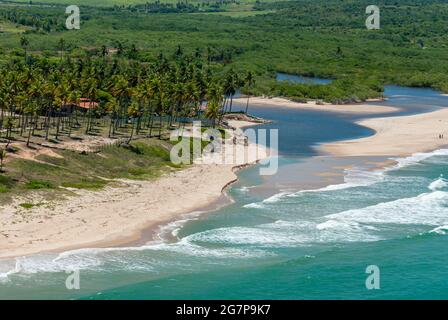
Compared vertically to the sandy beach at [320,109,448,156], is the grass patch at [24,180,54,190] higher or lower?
higher

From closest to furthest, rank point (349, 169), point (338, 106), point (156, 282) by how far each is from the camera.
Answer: point (156, 282) → point (349, 169) → point (338, 106)

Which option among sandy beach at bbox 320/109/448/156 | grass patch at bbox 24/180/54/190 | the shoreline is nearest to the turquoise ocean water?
the shoreline

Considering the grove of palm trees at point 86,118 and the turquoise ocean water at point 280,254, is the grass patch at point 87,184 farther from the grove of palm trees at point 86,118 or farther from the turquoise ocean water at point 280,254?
the turquoise ocean water at point 280,254

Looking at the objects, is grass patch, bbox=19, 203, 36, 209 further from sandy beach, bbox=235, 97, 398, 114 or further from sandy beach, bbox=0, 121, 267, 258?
sandy beach, bbox=235, 97, 398, 114

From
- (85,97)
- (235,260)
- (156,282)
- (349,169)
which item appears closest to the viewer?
(156,282)

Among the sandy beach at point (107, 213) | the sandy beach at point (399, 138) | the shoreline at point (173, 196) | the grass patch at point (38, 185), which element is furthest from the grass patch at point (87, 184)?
the sandy beach at point (399, 138)
